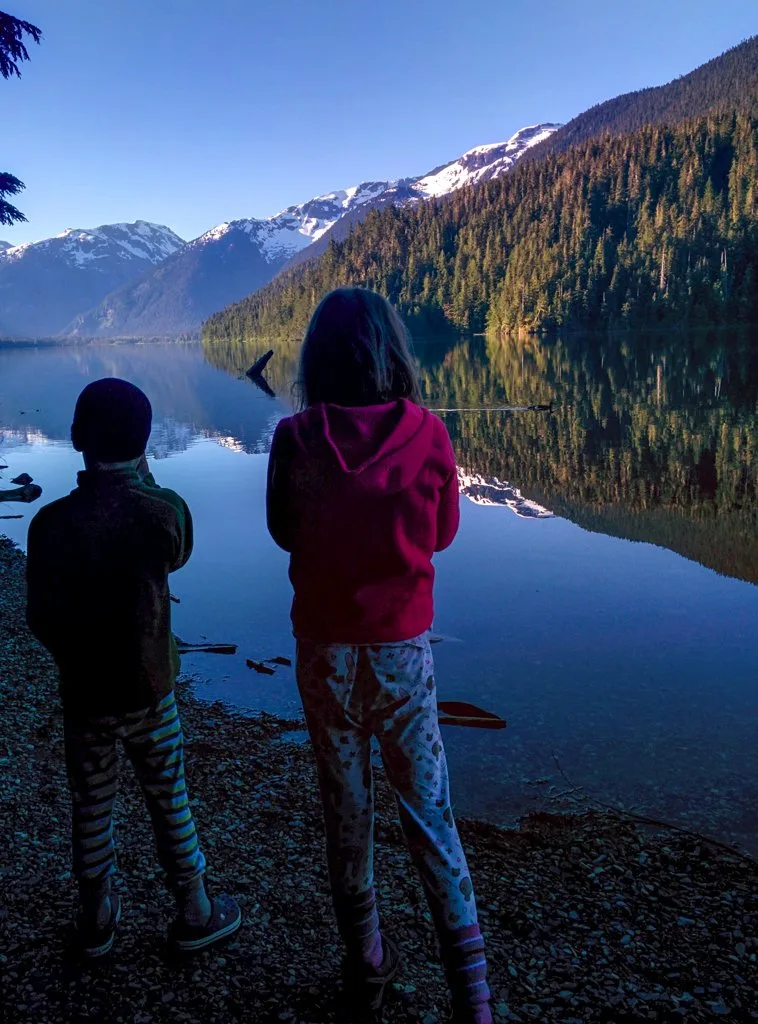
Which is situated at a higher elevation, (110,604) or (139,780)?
(110,604)

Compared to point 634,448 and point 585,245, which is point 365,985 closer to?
point 634,448

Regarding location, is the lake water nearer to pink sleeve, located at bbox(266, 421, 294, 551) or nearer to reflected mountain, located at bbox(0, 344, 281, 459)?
reflected mountain, located at bbox(0, 344, 281, 459)

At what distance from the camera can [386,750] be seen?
3330mm

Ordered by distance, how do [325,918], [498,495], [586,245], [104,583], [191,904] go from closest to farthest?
[104,583]
[191,904]
[325,918]
[498,495]
[586,245]

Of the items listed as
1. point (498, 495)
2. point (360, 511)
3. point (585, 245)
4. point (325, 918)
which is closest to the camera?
point (360, 511)

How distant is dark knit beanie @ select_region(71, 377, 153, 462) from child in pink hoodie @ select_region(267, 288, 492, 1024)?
86 centimetres

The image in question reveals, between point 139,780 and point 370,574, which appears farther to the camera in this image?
point 139,780

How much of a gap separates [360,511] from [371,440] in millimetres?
300

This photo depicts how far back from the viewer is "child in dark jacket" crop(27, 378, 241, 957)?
3602 mm

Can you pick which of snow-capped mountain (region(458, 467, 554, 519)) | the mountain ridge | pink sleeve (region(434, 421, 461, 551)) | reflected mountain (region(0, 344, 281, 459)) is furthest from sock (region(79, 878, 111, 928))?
the mountain ridge

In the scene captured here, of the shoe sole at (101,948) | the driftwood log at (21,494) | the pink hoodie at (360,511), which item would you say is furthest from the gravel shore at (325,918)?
the driftwood log at (21,494)

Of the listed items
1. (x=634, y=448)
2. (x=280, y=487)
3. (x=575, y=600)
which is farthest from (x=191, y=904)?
(x=634, y=448)

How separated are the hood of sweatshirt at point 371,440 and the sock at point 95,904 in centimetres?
270

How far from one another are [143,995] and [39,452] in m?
33.7
